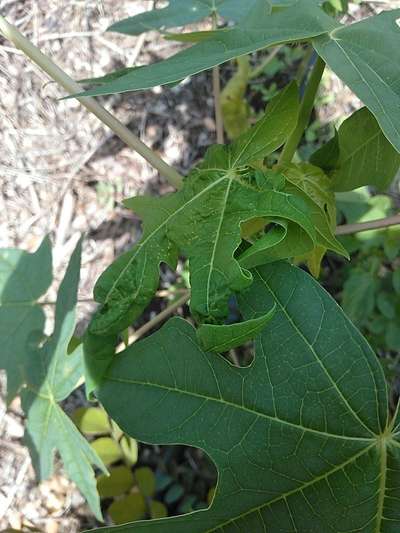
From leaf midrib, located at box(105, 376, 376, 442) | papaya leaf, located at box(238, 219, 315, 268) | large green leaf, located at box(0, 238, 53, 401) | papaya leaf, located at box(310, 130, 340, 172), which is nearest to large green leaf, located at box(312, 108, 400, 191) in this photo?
papaya leaf, located at box(310, 130, 340, 172)

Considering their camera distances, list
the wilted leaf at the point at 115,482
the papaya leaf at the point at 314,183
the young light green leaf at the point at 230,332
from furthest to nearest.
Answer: the wilted leaf at the point at 115,482 < the papaya leaf at the point at 314,183 < the young light green leaf at the point at 230,332

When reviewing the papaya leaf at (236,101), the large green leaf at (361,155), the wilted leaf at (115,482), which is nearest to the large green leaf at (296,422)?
the large green leaf at (361,155)

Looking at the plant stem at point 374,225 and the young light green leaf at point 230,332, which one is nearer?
the young light green leaf at point 230,332

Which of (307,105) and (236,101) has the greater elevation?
(236,101)

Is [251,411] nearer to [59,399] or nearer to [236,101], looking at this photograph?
[59,399]

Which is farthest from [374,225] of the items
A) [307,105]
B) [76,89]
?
[76,89]

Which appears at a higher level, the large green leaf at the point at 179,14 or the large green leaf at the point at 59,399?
the large green leaf at the point at 179,14

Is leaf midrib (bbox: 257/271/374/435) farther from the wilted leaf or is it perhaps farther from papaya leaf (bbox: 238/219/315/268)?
the wilted leaf

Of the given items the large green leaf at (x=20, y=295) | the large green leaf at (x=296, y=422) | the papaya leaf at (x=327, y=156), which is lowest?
the large green leaf at (x=296, y=422)

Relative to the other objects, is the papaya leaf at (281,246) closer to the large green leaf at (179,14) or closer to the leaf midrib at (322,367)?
the leaf midrib at (322,367)
